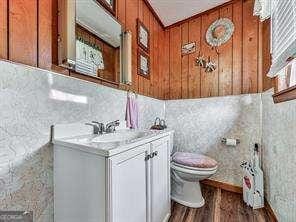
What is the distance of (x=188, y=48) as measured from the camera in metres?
2.63

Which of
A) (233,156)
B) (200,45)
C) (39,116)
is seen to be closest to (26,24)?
(39,116)

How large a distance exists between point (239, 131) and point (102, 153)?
191 cm

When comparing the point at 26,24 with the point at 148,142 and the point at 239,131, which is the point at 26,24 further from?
the point at 239,131

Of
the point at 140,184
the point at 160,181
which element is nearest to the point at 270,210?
the point at 160,181

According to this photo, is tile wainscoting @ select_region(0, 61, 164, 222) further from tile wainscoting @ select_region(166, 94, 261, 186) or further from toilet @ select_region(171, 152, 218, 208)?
tile wainscoting @ select_region(166, 94, 261, 186)

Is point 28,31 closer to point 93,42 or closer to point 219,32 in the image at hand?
point 93,42

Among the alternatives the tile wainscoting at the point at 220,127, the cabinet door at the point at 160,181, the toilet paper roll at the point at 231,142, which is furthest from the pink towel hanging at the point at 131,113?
the toilet paper roll at the point at 231,142

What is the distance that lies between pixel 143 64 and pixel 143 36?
12.5 inches

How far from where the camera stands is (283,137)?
56.5 inches

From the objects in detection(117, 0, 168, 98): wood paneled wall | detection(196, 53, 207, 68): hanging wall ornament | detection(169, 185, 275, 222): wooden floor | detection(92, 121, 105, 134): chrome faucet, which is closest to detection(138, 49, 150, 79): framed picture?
detection(117, 0, 168, 98): wood paneled wall

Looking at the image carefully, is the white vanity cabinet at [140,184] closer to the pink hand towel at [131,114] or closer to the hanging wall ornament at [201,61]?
the pink hand towel at [131,114]

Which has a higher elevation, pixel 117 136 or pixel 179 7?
pixel 179 7

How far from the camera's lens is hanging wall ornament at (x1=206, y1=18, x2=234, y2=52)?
236cm

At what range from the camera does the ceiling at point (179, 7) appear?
2289 mm
